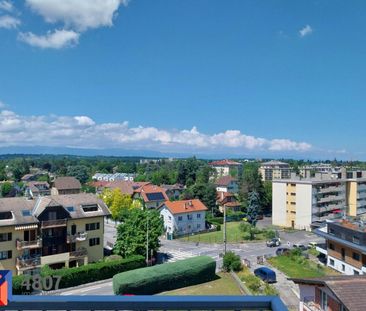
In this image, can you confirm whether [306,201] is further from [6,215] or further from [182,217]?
[6,215]

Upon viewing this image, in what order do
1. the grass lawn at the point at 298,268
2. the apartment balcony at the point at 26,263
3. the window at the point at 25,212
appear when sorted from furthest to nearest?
1. the grass lawn at the point at 298,268
2. the window at the point at 25,212
3. the apartment balcony at the point at 26,263

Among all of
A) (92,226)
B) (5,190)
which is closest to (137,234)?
(92,226)

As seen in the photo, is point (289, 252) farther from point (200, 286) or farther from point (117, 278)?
point (117, 278)

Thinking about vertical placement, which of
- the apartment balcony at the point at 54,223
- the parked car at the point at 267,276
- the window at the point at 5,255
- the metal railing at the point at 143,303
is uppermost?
the metal railing at the point at 143,303

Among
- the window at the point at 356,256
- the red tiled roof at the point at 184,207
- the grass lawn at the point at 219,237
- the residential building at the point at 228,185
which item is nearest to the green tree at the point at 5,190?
the red tiled roof at the point at 184,207

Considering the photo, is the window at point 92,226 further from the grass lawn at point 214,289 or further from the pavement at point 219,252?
the grass lawn at point 214,289

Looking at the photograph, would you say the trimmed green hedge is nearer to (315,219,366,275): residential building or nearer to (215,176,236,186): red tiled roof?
(315,219,366,275): residential building
